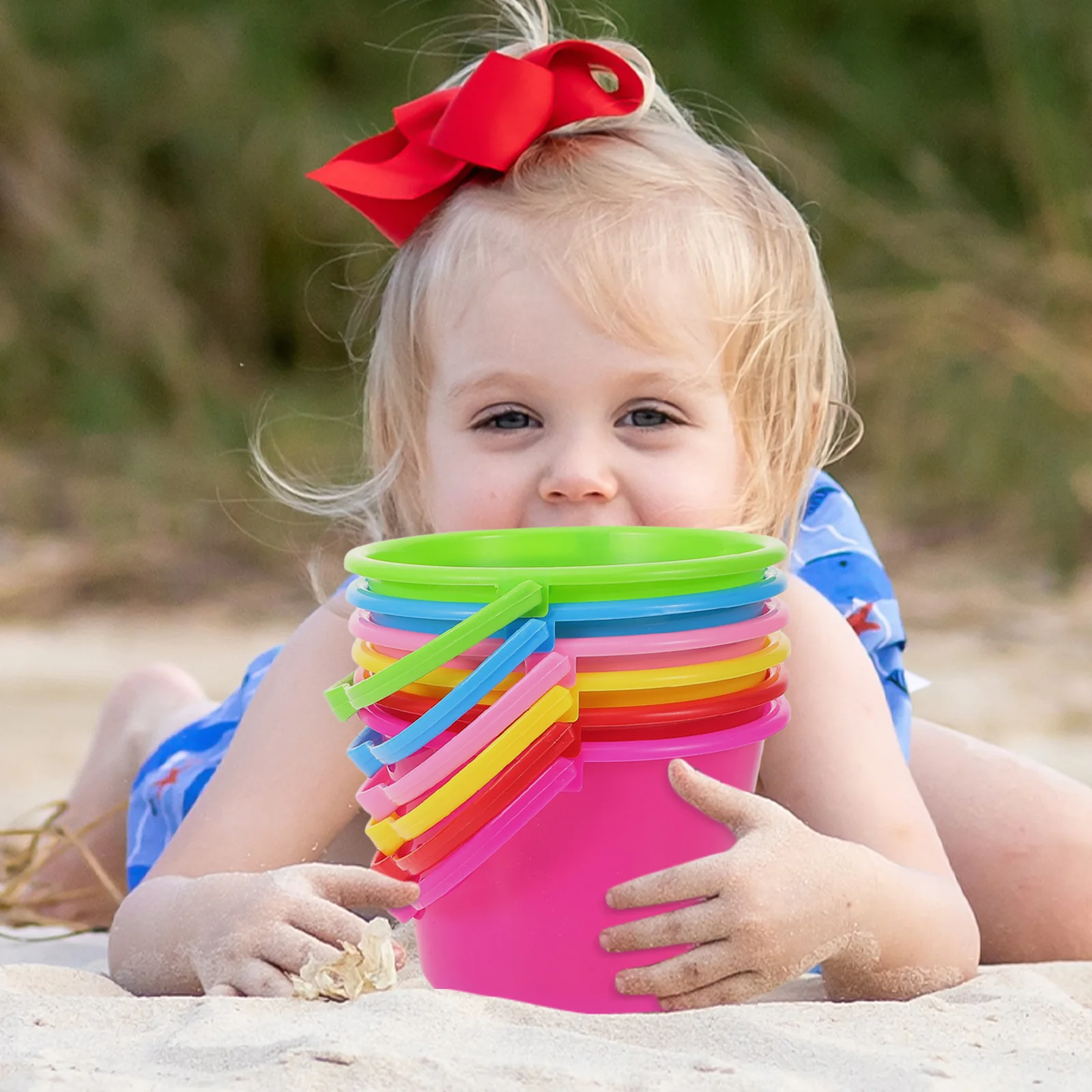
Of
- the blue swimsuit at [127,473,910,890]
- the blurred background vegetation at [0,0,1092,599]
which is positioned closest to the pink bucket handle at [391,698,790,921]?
the blue swimsuit at [127,473,910,890]

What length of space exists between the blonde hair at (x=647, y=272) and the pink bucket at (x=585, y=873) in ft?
1.69

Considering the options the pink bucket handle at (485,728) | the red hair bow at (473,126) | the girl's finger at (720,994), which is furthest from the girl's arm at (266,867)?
the red hair bow at (473,126)

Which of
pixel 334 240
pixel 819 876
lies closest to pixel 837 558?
Result: pixel 819 876

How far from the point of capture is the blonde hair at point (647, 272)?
5.38ft

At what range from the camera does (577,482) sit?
1565mm

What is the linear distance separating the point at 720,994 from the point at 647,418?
61 centimetres

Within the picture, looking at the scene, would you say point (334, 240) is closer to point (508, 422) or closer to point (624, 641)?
point (508, 422)

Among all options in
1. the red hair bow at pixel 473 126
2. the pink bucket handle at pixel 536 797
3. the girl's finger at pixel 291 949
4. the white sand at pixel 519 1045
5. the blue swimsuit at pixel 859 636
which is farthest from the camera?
the blue swimsuit at pixel 859 636

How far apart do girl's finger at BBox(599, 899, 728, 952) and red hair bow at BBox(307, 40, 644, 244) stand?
2.83 ft

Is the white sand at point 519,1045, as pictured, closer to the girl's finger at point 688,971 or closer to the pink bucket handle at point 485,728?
the girl's finger at point 688,971

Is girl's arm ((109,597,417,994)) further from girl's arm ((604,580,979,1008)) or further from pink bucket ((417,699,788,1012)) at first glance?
girl's arm ((604,580,979,1008))

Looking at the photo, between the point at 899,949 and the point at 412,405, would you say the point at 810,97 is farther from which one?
the point at 899,949

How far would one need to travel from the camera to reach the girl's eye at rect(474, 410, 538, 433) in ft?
5.41

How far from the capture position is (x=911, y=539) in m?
4.88
